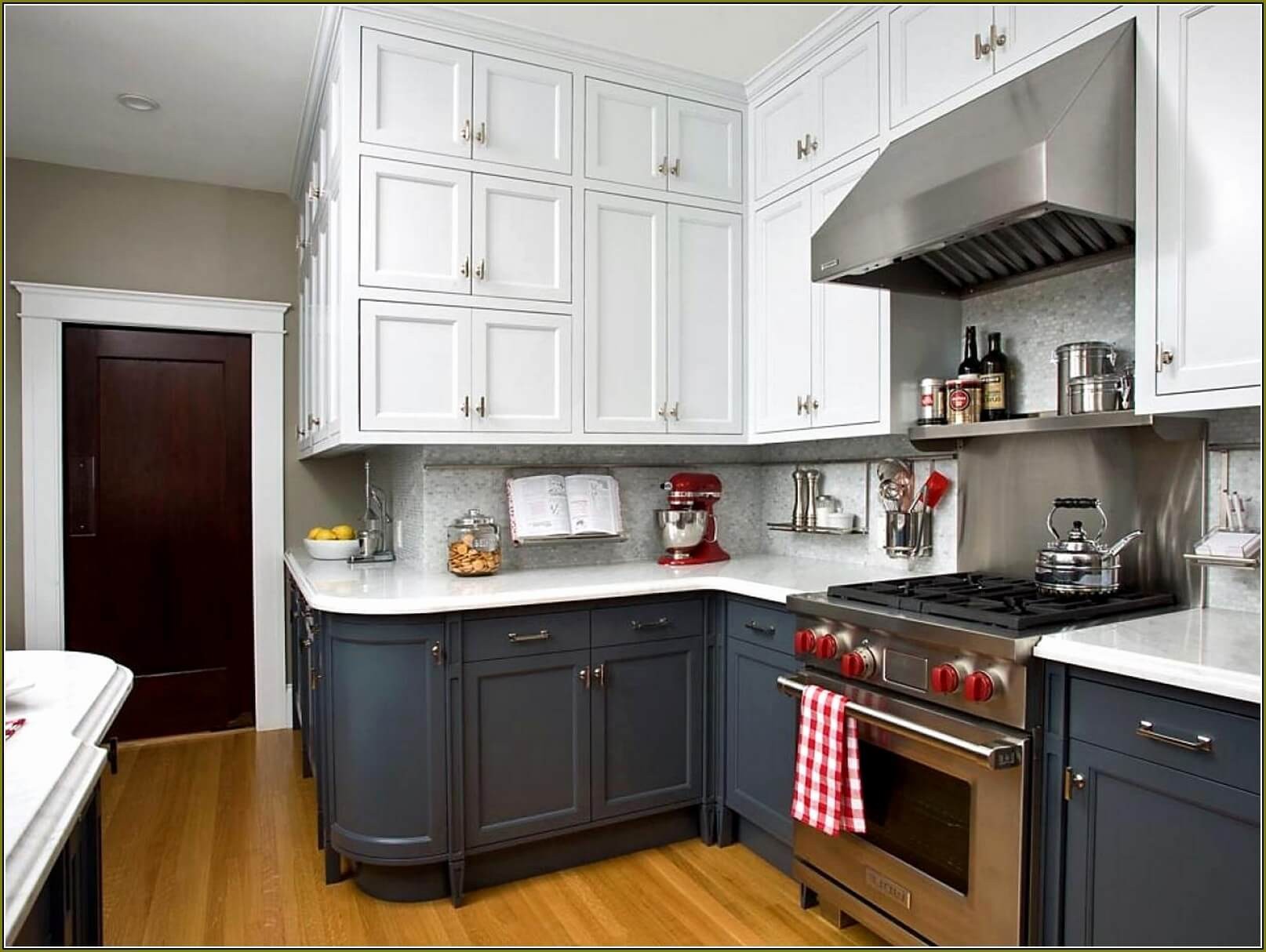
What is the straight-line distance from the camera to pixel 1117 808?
5.41 ft

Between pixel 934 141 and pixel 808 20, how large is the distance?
79 centimetres

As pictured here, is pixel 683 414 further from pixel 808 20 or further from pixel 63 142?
pixel 63 142

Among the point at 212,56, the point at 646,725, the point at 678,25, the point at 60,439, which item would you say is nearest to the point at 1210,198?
the point at 678,25

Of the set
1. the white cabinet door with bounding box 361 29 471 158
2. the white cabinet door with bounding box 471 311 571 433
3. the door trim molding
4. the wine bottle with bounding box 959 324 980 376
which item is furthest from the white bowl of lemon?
the wine bottle with bounding box 959 324 980 376

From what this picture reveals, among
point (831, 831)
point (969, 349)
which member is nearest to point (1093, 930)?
point (831, 831)

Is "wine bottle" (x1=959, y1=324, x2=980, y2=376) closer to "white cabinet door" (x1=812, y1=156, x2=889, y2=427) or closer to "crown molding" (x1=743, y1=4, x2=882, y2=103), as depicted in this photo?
"white cabinet door" (x1=812, y1=156, x2=889, y2=427)

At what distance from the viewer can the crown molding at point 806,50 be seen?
267 centimetres

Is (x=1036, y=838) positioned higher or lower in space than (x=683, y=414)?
lower

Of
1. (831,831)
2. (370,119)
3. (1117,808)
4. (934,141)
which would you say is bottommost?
(831,831)


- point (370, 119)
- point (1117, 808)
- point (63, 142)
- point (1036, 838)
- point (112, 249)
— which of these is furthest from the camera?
point (112, 249)

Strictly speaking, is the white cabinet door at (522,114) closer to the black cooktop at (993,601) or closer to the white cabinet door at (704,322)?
the white cabinet door at (704,322)

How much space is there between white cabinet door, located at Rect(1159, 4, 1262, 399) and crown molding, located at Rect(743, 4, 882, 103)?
1.03 m

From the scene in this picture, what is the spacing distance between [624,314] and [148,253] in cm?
254

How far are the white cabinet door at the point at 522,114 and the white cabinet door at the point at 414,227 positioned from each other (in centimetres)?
18
